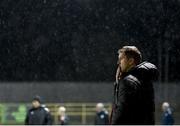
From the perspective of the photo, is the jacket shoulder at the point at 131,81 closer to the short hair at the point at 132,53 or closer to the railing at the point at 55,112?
the short hair at the point at 132,53

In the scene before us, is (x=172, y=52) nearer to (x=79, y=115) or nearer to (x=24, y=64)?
(x=24, y=64)

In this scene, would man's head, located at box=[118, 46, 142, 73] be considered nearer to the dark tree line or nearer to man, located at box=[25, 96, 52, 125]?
man, located at box=[25, 96, 52, 125]

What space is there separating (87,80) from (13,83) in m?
1.48

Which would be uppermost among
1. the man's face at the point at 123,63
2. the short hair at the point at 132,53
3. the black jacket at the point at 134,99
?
the short hair at the point at 132,53

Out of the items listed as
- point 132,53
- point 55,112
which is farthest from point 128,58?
point 55,112

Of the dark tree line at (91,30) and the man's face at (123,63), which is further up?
the dark tree line at (91,30)

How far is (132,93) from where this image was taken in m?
1.95

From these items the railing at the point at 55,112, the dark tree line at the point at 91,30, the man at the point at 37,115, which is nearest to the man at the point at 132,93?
the man at the point at 37,115

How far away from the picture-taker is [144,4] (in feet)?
23.1

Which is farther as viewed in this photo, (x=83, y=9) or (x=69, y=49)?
(x=69, y=49)

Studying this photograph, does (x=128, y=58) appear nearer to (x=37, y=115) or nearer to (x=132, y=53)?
(x=132, y=53)

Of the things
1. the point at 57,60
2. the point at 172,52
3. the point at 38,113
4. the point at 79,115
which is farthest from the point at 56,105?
the point at 38,113

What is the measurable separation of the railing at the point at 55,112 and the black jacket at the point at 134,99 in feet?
27.4

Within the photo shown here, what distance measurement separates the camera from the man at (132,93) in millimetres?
1948
